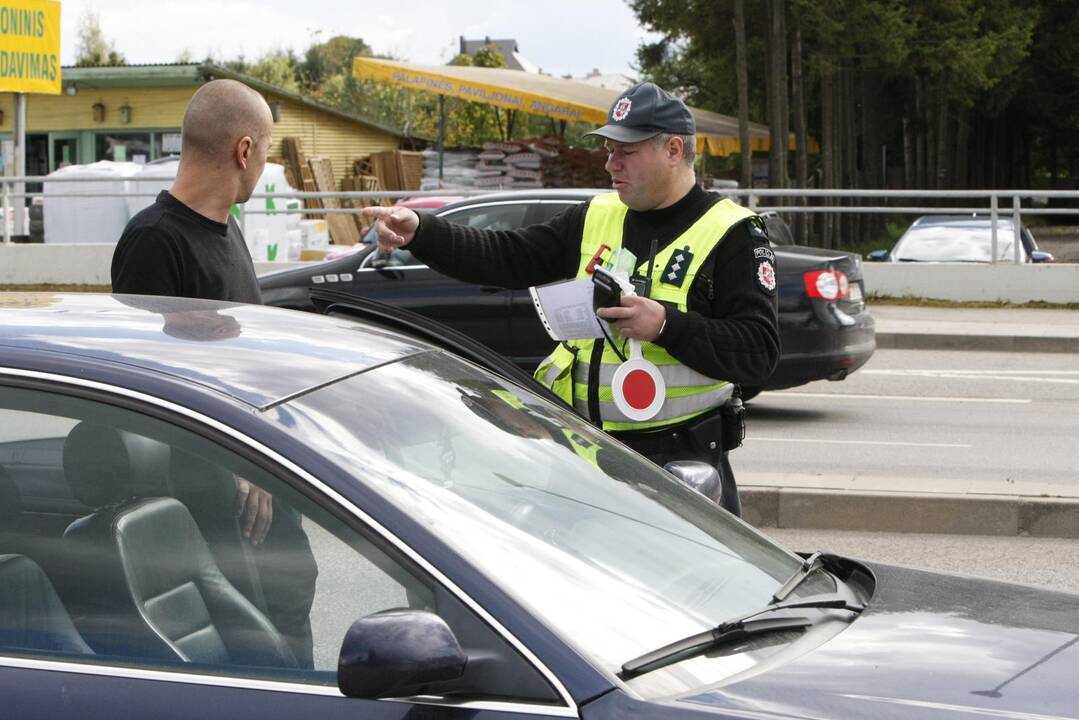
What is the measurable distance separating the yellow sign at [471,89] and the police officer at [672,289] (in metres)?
26.6

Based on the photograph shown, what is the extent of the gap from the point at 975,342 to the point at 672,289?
1193 cm

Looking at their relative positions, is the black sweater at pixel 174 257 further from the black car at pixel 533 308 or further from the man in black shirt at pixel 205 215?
the black car at pixel 533 308

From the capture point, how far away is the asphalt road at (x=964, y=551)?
6254 millimetres

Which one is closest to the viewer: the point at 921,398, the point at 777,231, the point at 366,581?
the point at 366,581

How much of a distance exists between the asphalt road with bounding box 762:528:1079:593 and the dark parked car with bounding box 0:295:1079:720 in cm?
348

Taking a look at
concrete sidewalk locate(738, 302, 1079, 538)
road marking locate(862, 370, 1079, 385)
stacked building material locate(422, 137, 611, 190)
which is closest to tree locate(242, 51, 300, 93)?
stacked building material locate(422, 137, 611, 190)

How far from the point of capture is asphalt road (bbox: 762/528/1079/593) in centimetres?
625

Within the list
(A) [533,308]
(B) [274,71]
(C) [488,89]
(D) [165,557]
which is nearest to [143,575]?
Result: (D) [165,557]

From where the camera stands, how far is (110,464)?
2.53 metres

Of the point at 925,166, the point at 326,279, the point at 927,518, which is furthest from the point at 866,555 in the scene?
the point at 925,166

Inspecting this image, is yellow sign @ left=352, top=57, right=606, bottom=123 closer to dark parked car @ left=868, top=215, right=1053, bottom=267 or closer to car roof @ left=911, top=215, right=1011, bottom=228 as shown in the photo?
car roof @ left=911, top=215, right=1011, bottom=228

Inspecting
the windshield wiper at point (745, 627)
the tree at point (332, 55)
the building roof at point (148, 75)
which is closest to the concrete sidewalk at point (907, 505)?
the windshield wiper at point (745, 627)

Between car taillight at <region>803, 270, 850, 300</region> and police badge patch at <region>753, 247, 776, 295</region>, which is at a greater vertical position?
police badge patch at <region>753, 247, 776, 295</region>

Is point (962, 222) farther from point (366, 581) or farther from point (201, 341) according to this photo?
point (366, 581)
